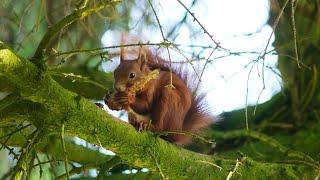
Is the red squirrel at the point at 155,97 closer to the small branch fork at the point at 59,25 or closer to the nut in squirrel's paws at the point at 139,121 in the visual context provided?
the nut in squirrel's paws at the point at 139,121

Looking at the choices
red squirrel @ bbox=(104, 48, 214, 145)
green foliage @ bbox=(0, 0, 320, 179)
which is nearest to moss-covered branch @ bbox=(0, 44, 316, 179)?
green foliage @ bbox=(0, 0, 320, 179)

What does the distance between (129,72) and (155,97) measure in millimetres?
137

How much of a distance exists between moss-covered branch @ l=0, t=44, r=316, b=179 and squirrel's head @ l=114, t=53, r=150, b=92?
0.45 metres

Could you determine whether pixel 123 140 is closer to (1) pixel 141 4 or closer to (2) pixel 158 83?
(2) pixel 158 83

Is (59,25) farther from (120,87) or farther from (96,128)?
(120,87)

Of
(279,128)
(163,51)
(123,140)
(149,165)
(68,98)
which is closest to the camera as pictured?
(68,98)

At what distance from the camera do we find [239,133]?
11.8ft

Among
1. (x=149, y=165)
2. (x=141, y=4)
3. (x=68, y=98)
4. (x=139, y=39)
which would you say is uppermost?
(x=141, y=4)

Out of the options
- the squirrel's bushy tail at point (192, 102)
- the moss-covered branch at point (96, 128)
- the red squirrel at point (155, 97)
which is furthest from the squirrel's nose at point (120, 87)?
the moss-covered branch at point (96, 128)

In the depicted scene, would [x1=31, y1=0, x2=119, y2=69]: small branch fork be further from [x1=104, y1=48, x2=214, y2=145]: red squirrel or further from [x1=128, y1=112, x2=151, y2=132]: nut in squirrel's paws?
[x1=104, y1=48, x2=214, y2=145]: red squirrel

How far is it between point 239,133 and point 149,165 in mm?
1578

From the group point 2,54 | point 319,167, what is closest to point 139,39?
point 319,167

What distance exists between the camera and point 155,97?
2.54 meters

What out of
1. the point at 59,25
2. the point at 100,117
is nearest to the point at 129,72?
the point at 100,117
